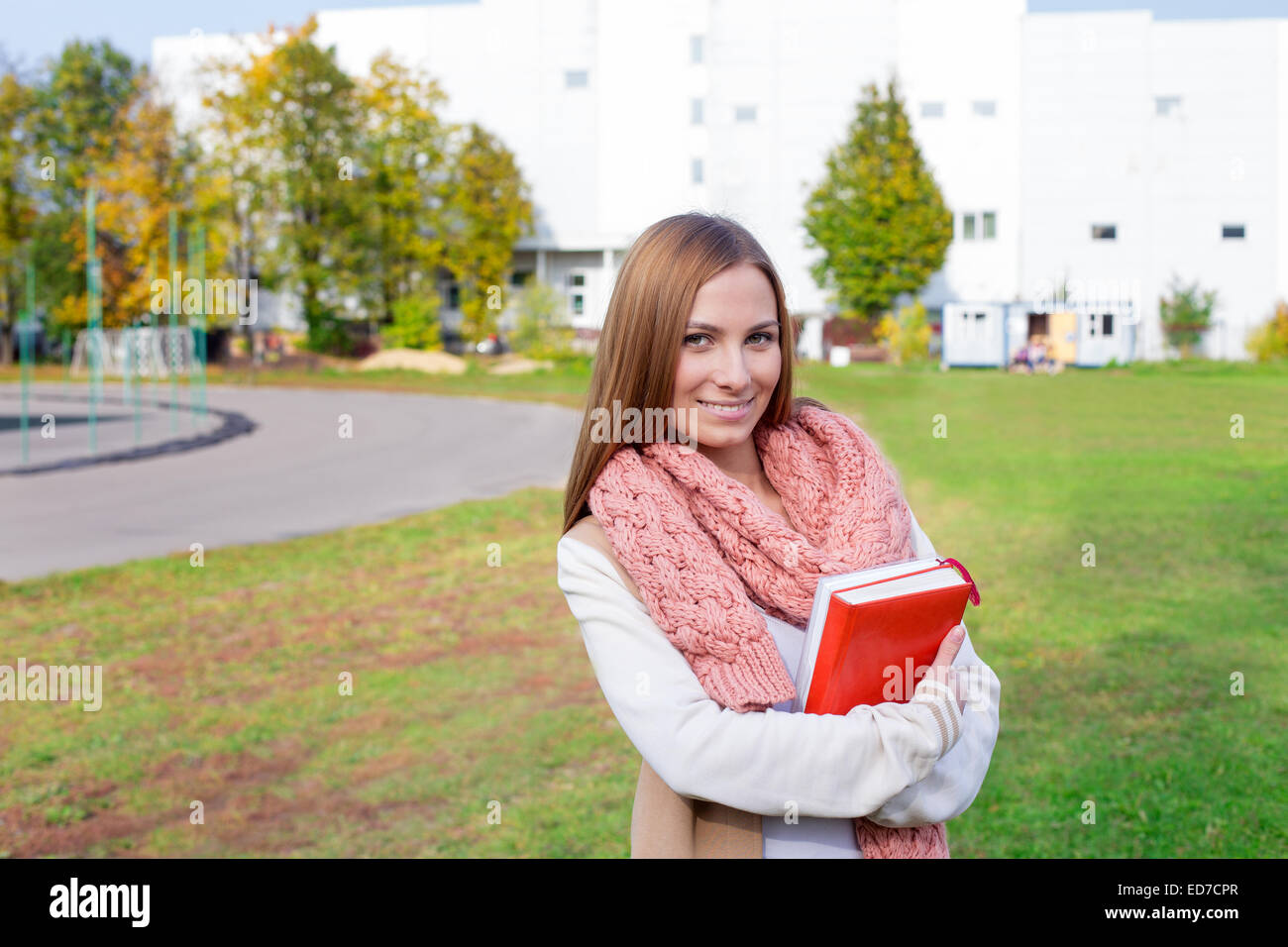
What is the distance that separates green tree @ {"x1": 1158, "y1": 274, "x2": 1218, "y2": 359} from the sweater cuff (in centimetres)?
4476

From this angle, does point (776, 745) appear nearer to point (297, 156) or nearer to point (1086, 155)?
point (297, 156)

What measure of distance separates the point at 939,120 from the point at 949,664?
4642 cm

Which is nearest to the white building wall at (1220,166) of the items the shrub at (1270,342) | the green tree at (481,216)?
the shrub at (1270,342)

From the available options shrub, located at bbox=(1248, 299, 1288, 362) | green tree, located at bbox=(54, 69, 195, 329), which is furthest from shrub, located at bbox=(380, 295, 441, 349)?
shrub, located at bbox=(1248, 299, 1288, 362)

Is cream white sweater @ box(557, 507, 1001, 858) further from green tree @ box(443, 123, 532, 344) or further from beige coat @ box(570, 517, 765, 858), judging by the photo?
green tree @ box(443, 123, 532, 344)

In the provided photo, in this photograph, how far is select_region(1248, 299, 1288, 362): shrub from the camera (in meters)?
39.2

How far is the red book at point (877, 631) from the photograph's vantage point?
1855 mm

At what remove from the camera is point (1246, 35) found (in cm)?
4141

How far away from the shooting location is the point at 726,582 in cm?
199

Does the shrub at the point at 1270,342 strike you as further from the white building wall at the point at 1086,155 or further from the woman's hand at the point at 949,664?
the woman's hand at the point at 949,664
